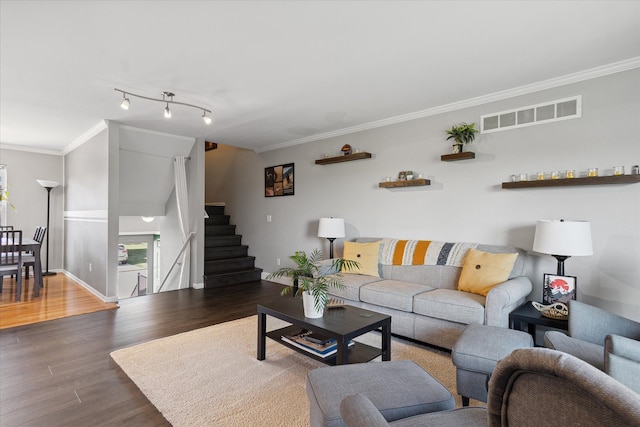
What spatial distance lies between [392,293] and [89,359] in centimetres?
272

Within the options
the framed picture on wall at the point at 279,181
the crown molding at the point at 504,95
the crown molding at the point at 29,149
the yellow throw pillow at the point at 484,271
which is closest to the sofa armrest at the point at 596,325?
the yellow throw pillow at the point at 484,271

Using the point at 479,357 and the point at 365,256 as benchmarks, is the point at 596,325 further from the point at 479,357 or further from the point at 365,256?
the point at 365,256

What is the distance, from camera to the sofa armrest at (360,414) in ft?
3.36

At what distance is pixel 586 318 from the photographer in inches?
85.3

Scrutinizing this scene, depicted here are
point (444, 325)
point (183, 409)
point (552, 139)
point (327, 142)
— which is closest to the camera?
point (183, 409)

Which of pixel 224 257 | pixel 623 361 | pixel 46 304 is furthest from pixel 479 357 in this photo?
pixel 46 304

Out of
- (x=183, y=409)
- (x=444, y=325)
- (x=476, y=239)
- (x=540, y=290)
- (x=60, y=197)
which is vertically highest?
(x=60, y=197)

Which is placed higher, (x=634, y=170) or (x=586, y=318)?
(x=634, y=170)

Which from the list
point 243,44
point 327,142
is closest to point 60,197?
point 327,142

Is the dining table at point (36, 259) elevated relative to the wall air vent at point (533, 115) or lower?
lower

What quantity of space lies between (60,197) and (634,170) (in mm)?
8672

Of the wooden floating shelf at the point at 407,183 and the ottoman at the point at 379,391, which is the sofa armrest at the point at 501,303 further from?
the wooden floating shelf at the point at 407,183

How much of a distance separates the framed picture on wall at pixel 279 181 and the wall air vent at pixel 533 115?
311 cm

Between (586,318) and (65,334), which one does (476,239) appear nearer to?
(586,318)
